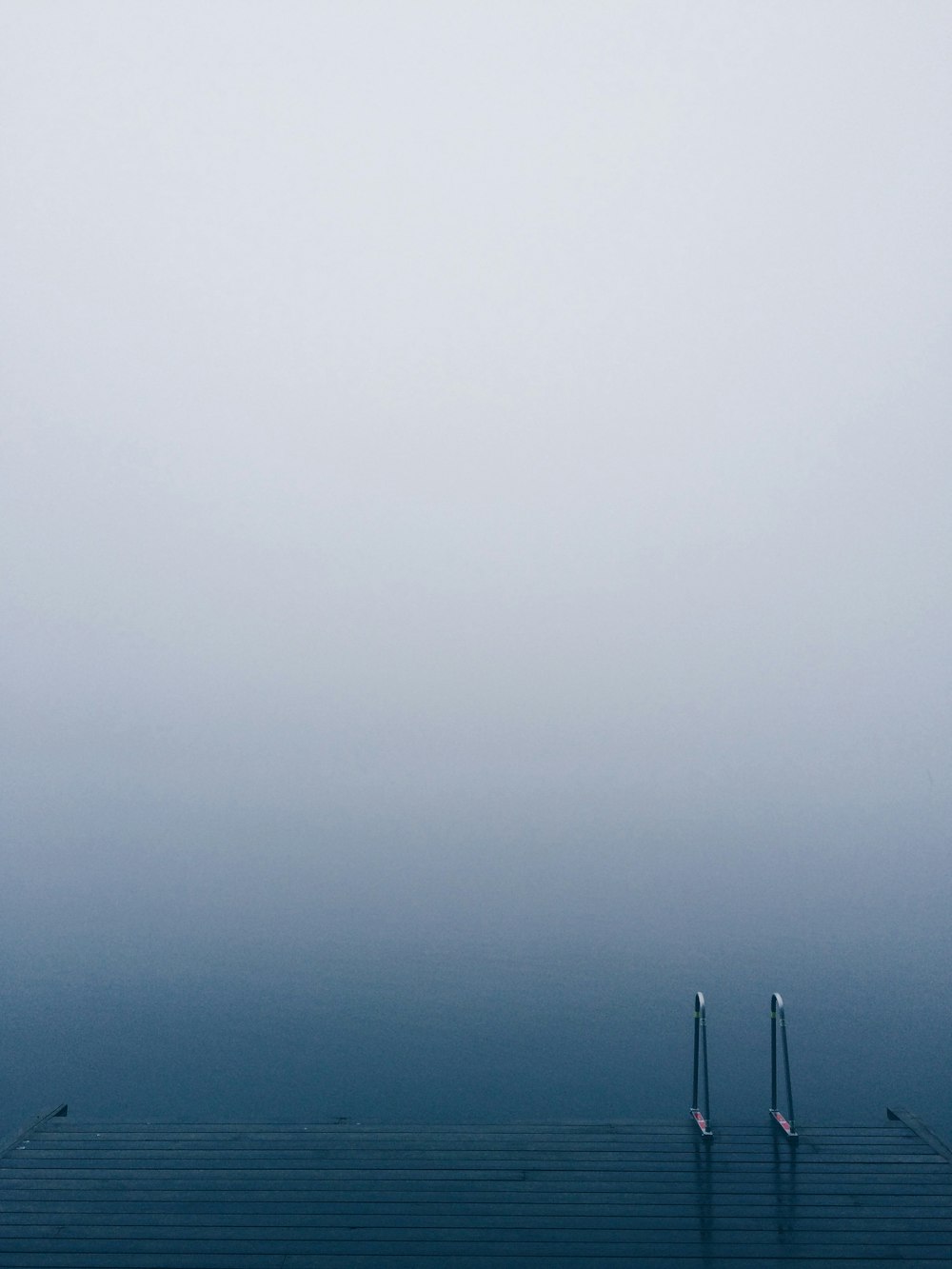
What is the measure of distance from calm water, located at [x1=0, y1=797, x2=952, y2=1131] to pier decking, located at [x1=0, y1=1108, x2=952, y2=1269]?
3.18 feet

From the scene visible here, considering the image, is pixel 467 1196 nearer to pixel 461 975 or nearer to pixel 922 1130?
pixel 922 1130

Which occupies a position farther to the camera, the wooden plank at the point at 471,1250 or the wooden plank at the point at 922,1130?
the wooden plank at the point at 922,1130

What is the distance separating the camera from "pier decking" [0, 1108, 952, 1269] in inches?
89.7

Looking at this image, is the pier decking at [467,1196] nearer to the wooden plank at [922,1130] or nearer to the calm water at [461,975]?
the wooden plank at [922,1130]

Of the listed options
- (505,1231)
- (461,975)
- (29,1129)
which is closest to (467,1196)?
(505,1231)

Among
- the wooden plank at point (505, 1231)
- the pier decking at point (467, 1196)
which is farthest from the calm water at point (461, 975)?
the wooden plank at point (505, 1231)

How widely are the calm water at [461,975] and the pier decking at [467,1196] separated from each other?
968 mm

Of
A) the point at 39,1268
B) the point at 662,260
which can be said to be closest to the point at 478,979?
the point at 39,1268

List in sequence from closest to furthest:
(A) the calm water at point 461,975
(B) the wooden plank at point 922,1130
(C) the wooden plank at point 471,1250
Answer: (C) the wooden plank at point 471,1250 < (B) the wooden plank at point 922,1130 < (A) the calm water at point 461,975

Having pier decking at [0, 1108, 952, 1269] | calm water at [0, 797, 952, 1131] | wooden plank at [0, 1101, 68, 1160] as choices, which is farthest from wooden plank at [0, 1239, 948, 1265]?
calm water at [0, 797, 952, 1131]

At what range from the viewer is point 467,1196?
254cm

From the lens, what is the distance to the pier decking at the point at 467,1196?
89.7 inches

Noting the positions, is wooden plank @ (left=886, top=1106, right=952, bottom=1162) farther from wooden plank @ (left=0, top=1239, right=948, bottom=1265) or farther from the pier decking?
wooden plank @ (left=0, top=1239, right=948, bottom=1265)

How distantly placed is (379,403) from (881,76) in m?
4.39
